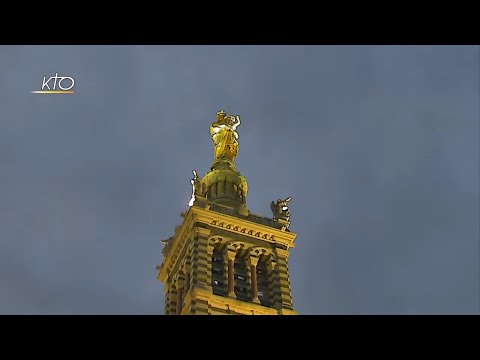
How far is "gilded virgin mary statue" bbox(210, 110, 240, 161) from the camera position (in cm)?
6172

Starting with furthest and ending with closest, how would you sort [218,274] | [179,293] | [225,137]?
[225,137]
[179,293]
[218,274]

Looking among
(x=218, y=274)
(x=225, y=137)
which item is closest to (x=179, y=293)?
(x=218, y=274)

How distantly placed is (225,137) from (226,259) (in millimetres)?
16020

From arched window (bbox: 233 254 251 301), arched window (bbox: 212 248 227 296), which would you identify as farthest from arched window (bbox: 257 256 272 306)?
arched window (bbox: 212 248 227 296)

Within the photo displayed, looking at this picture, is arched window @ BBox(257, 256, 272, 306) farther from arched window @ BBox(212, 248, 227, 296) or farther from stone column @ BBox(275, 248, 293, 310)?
arched window @ BBox(212, 248, 227, 296)

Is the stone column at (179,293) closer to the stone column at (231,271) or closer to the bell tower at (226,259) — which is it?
the bell tower at (226,259)

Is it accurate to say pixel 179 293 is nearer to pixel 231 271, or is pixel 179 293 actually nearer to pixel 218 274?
pixel 218 274

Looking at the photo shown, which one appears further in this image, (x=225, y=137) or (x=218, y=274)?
(x=225, y=137)

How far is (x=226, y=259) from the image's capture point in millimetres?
49625

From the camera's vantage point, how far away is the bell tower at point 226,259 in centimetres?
4650

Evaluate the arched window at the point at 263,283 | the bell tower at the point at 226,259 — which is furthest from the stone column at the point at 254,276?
the arched window at the point at 263,283
